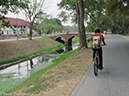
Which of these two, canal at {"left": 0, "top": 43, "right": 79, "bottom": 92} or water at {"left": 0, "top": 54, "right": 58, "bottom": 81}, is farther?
water at {"left": 0, "top": 54, "right": 58, "bottom": 81}

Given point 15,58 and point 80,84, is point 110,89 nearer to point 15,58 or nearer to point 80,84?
point 80,84

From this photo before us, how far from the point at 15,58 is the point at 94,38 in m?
15.9

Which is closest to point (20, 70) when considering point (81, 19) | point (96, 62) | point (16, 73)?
point (16, 73)

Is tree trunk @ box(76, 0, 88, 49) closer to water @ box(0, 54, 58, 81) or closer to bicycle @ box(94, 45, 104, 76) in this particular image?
water @ box(0, 54, 58, 81)

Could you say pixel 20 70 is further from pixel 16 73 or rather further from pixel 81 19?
pixel 81 19

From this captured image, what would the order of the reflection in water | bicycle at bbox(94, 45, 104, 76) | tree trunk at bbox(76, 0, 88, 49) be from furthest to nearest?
tree trunk at bbox(76, 0, 88, 49), the reflection in water, bicycle at bbox(94, 45, 104, 76)

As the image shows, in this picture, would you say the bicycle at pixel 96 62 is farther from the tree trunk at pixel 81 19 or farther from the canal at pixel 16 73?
the tree trunk at pixel 81 19

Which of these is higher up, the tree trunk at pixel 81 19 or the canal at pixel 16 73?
the tree trunk at pixel 81 19

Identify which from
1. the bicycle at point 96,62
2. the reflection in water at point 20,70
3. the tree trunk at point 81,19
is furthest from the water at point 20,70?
the bicycle at point 96,62

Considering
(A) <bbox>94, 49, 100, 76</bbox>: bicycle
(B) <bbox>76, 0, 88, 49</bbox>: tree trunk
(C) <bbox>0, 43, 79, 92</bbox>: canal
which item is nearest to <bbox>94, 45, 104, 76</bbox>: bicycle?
(A) <bbox>94, 49, 100, 76</bbox>: bicycle

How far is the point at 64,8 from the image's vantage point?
23703 mm

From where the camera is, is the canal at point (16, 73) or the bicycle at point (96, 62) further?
the canal at point (16, 73)

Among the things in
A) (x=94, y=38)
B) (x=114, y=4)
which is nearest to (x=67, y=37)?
(x=114, y=4)

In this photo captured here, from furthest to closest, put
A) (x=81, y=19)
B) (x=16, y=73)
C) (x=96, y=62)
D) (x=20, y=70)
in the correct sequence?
(x=81, y=19) → (x=20, y=70) → (x=16, y=73) → (x=96, y=62)
